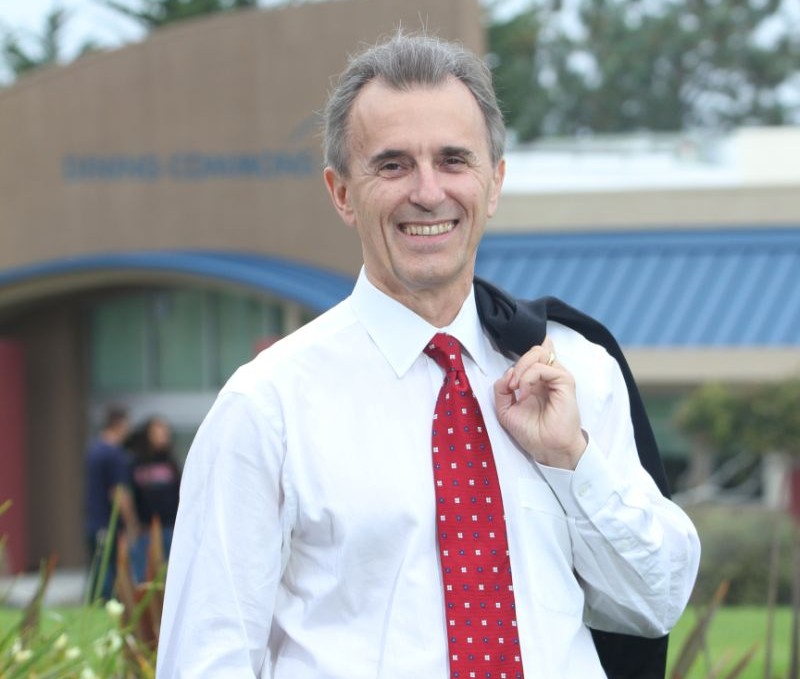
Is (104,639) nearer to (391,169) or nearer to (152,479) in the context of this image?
(391,169)

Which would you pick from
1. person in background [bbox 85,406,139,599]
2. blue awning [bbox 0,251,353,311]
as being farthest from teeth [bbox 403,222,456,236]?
blue awning [bbox 0,251,353,311]

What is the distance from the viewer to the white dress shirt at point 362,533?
101 inches

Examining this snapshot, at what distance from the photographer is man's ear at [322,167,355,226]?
9.24 feet

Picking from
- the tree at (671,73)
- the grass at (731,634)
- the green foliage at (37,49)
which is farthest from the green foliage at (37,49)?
the grass at (731,634)

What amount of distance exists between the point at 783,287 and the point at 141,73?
7335 millimetres

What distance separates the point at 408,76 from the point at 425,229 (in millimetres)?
271

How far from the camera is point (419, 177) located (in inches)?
105

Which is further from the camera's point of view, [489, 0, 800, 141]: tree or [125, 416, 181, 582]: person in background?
[489, 0, 800, 141]: tree

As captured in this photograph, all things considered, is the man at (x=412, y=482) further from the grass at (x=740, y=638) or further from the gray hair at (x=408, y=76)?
the grass at (x=740, y=638)

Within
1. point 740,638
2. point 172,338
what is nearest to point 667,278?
point 172,338

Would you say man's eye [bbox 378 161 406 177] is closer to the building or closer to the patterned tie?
the patterned tie

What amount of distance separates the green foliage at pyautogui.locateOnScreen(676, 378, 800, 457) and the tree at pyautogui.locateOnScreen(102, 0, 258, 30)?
1584cm

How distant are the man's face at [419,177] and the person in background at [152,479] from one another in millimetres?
9157

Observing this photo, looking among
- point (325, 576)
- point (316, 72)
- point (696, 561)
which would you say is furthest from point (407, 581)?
point (316, 72)
